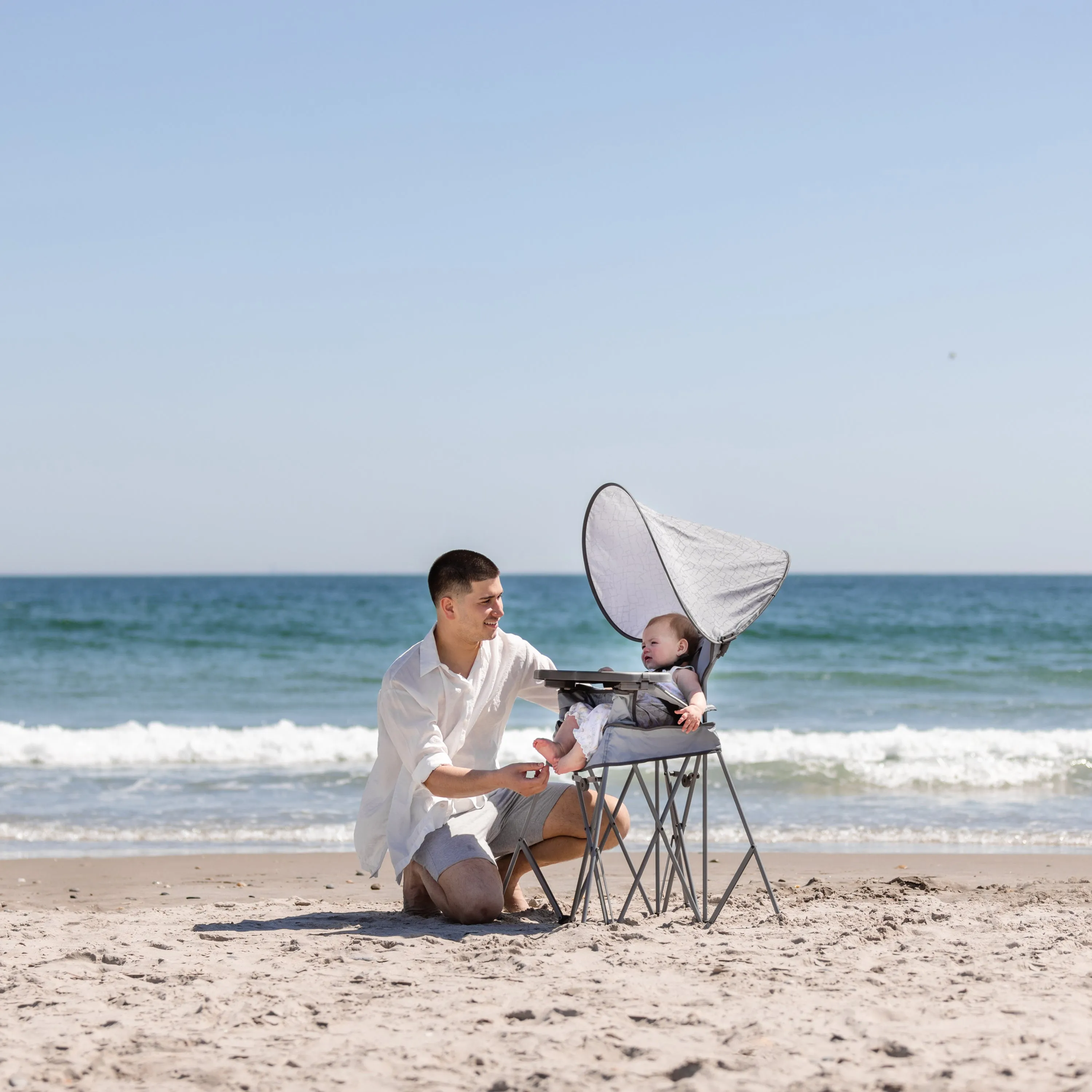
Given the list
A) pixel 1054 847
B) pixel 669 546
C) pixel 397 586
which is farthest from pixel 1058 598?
pixel 669 546

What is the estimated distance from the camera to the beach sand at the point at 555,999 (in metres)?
2.60

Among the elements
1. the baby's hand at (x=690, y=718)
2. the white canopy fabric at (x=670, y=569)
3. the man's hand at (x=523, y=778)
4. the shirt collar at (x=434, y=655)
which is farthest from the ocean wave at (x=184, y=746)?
the baby's hand at (x=690, y=718)

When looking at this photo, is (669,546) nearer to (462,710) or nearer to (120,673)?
(462,710)

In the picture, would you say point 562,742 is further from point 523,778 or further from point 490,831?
point 490,831

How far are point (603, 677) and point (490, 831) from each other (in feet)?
3.23

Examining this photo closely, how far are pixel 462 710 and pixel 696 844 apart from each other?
2951 mm

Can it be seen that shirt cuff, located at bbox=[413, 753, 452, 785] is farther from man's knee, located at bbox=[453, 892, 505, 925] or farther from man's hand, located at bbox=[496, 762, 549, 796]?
man's knee, located at bbox=[453, 892, 505, 925]

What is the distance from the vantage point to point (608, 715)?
382cm

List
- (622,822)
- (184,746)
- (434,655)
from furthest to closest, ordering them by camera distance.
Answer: (184,746) < (622,822) < (434,655)

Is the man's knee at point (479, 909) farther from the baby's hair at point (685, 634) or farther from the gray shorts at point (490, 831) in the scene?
the baby's hair at point (685, 634)

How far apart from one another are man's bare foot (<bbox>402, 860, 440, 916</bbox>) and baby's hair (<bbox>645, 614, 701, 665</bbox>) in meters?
1.32

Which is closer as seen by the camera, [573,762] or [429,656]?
[573,762]

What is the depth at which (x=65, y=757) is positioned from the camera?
1045cm

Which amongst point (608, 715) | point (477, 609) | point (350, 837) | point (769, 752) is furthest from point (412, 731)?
point (769, 752)
